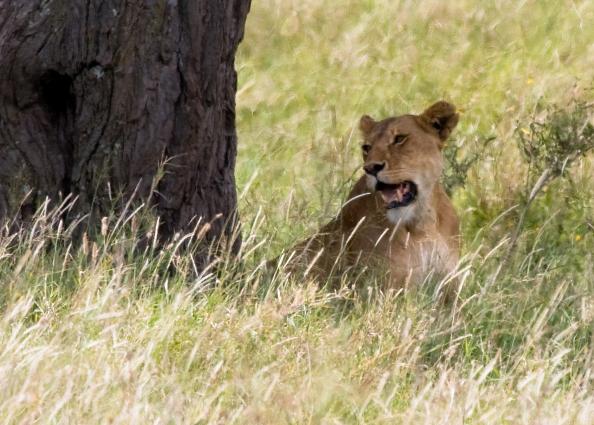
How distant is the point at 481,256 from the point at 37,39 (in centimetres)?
268

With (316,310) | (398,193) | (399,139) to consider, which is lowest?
(316,310)

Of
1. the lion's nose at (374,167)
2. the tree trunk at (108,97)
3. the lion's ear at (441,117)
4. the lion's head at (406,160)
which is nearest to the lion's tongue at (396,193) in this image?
the lion's head at (406,160)

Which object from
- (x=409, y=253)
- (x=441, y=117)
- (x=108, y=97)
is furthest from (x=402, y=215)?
(x=108, y=97)

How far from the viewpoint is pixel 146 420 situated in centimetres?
411

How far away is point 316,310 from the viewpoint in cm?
552

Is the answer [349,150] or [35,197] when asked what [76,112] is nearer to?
[35,197]

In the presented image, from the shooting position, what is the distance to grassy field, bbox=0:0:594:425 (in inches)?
168

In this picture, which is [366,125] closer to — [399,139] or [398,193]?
[399,139]

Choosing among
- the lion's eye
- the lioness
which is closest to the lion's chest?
the lioness

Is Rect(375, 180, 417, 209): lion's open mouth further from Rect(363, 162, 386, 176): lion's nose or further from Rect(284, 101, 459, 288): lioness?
Rect(363, 162, 386, 176): lion's nose

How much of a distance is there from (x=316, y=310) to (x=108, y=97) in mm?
1153

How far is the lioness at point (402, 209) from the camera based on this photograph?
6.50 metres

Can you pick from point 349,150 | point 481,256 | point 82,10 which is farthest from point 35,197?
point 349,150

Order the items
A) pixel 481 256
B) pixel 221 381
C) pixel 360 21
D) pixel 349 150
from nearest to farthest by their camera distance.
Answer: pixel 221 381 → pixel 481 256 → pixel 349 150 → pixel 360 21
